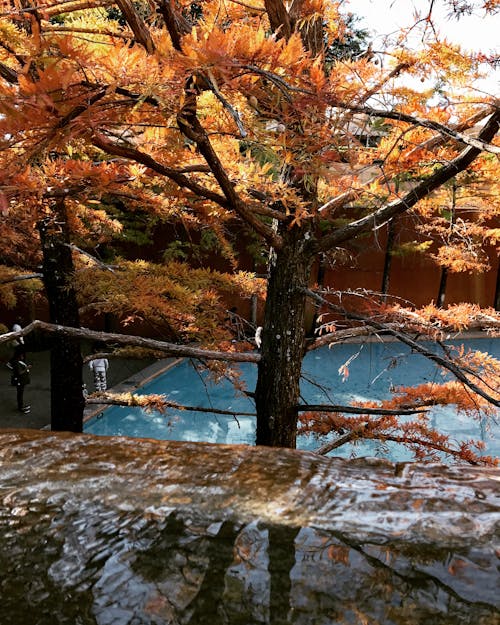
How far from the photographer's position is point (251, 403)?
9516 mm

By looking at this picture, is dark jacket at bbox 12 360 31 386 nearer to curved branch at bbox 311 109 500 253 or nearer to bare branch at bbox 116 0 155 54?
curved branch at bbox 311 109 500 253

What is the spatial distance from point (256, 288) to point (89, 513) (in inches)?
162

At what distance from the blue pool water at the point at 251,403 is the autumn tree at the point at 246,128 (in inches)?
89.8

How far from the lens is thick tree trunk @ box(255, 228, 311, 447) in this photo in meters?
3.81

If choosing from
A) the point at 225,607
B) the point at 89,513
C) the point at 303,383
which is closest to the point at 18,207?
the point at 89,513

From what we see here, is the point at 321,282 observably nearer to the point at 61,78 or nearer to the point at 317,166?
the point at 317,166

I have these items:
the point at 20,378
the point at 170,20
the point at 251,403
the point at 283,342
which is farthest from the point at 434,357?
the point at 251,403

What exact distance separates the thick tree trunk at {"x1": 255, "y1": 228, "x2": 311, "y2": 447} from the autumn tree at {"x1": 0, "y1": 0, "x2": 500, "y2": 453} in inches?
0.4

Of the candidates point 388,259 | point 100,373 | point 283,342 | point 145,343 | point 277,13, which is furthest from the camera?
point 388,259

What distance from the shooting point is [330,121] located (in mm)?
2119

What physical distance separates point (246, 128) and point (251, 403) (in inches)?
307

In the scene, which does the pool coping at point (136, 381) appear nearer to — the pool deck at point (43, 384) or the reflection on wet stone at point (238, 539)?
the pool deck at point (43, 384)

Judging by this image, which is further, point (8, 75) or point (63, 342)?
point (63, 342)

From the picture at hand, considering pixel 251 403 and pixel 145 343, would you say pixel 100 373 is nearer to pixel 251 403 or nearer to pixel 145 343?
pixel 251 403
